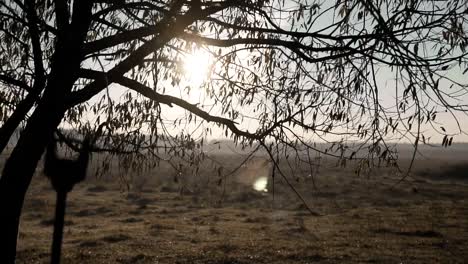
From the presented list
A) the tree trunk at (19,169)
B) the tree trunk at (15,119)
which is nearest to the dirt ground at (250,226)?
the tree trunk at (19,169)

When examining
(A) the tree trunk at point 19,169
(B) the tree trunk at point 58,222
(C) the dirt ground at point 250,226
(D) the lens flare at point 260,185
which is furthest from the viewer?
(D) the lens flare at point 260,185

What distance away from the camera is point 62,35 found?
16.2ft

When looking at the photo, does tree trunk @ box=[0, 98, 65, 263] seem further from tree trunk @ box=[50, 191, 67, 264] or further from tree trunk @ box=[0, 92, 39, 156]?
tree trunk @ box=[50, 191, 67, 264]

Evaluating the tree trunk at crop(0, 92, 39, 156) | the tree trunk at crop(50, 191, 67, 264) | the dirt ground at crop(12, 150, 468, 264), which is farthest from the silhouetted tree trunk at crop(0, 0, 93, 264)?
the tree trunk at crop(50, 191, 67, 264)

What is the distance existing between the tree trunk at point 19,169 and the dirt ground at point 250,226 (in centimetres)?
199

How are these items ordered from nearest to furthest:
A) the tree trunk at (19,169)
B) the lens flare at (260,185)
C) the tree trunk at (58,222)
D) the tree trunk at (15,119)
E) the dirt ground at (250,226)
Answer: the tree trunk at (58,222) → the tree trunk at (19,169) → the tree trunk at (15,119) → the dirt ground at (250,226) → the lens flare at (260,185)

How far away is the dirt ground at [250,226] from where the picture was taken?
50.9ft

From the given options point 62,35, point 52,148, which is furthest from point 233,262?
point 52,148

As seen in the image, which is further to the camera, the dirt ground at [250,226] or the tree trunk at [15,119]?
the dirt ground at [250,226]

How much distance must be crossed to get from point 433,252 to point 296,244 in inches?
192

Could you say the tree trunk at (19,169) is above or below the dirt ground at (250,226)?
above

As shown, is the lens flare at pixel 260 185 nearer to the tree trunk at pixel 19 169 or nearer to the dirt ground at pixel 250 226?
the dirt ground at pixel 250 226

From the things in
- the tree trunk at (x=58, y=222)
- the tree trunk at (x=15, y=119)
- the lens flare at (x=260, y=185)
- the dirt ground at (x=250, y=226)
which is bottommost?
the dirt ground at (x=250, y=226)

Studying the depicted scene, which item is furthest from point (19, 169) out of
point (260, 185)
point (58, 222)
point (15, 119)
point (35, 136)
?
point (260, 185)
